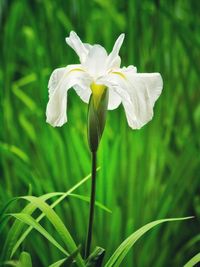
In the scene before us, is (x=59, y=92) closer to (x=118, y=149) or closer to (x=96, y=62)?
(x=96, y=62)

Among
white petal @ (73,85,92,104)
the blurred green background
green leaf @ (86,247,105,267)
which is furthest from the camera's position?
the blurred green background

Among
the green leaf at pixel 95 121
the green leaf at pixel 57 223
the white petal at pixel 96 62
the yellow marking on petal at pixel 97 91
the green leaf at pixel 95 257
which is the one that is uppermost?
the white petal at pixel 96 62

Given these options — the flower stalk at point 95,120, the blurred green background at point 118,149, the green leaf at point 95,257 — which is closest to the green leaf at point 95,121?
the flower stalk at point 95,120

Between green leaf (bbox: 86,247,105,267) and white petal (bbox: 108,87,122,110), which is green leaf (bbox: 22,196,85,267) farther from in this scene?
white petal (bbox: 108,87,122,110)

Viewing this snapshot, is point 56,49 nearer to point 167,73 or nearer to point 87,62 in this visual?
point 167,73

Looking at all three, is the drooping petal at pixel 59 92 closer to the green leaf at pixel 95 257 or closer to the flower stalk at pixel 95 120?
the flower stalk at pixel 95 120

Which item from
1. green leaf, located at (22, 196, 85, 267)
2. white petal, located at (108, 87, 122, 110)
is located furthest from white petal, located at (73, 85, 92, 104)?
green leaf, located at (22, 196, 85, 267)
